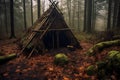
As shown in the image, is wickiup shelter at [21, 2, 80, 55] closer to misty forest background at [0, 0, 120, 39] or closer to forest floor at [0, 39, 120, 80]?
forest floor at [0, 39, 120, 80]

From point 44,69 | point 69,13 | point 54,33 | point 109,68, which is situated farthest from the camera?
point 69,13

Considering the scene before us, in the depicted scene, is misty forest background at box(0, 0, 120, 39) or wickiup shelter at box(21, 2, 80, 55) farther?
misty forest background at box(0, 0, 120, 39)

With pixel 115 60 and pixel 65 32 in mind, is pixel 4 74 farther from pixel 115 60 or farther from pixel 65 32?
pixel 65 32

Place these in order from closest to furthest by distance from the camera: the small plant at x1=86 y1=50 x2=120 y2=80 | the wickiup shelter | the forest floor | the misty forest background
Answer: the small plant at x1=86 y1=50 x2=120 y2=80, the forest floor, the wickiup shelter, the misty forest background

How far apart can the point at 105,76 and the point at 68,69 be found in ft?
7.10

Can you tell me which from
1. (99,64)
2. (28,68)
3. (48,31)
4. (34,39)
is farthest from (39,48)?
(99,64)

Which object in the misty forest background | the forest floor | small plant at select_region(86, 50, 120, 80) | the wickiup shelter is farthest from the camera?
the misty forest background

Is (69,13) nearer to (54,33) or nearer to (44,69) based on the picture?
(54,33)

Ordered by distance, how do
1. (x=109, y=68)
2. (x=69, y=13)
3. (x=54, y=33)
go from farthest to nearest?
(x=69, y=13) → (x=54, y=33) → (x=109, y=68)

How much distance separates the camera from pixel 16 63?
8.82 m

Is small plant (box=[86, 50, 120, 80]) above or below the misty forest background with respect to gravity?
below

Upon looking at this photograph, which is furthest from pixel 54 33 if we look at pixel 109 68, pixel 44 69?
pixel 109 68

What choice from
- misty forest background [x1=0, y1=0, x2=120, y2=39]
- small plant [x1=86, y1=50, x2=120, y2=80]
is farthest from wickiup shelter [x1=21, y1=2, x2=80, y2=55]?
small plant [x1=86, y1=50, x2=120, y2=80]

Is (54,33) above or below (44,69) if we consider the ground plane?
above
